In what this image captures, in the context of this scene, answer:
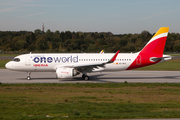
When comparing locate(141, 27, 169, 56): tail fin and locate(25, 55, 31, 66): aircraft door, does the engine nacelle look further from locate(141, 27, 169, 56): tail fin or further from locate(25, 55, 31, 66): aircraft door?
locate(141, 27, 169, 56): tail fin

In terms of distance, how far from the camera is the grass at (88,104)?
1117cm

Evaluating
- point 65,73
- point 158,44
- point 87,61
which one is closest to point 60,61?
point 65,73

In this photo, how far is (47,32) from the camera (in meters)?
183

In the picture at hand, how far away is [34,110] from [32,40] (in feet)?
420

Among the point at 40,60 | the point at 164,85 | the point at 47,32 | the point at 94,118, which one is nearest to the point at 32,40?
the point at 47,32

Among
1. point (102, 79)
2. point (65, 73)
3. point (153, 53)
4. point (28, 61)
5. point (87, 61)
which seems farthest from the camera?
point (153, 53)

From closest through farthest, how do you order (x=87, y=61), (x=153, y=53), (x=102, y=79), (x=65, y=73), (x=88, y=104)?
(x=88, y=104), (x=65, y=73), (x=87, y=61), (x=102, y=79), (x=153, y=53)

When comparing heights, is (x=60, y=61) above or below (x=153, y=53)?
below

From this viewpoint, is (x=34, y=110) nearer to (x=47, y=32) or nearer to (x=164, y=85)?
(x=164, y=85)

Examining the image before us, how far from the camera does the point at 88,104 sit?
13.9 m

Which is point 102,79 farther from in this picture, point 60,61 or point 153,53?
point 153,53

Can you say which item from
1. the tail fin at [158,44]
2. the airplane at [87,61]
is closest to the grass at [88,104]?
the airplane at [87,61]

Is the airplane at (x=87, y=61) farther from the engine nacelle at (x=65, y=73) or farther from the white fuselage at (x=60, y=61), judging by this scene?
the engine nacelle at (x=65, y=73)

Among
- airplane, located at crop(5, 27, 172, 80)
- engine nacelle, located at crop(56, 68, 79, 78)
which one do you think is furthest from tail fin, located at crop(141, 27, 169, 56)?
engine nacelle, located at crop(56, 68, 79, 78)
